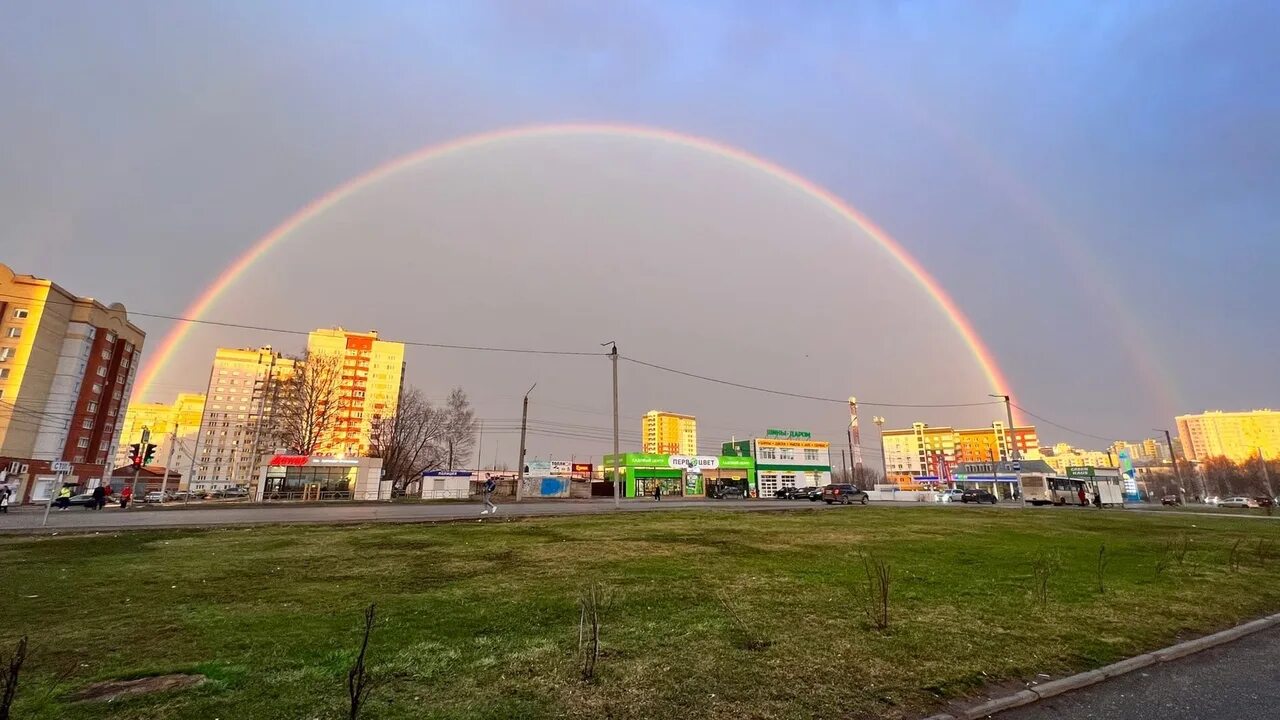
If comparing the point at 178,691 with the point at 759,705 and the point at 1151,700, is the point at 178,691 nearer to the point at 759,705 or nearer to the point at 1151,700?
the point at 759,705

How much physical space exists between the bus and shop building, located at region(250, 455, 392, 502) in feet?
210

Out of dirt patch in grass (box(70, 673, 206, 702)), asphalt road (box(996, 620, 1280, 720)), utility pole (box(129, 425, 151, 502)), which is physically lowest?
asphalt road (box(996, 620, 1280, 720))

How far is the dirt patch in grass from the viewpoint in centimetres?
487

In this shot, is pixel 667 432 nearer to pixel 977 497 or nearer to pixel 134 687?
pixel 977 497

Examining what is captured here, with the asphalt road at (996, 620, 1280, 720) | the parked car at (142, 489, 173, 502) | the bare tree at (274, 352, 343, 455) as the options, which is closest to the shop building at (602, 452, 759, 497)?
the bare tree at (274, 352, 343, 455)

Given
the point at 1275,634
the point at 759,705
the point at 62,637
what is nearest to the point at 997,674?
the point at 759,705

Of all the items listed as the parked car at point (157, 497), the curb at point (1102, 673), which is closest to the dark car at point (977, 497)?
the curb at point (1102, 673)

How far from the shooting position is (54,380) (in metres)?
75.4

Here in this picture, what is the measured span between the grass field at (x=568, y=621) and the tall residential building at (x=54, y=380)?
77.6 meters

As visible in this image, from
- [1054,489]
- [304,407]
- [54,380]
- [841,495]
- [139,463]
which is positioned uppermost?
[54,380]

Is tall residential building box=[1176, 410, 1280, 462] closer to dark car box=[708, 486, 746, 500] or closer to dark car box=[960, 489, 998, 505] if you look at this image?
dark car box=[960, 489, 998, 505]

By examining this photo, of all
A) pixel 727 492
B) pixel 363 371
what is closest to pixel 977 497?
pixel 727 492

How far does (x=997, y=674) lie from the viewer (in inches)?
228

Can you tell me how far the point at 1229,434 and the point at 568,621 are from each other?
23867cm
